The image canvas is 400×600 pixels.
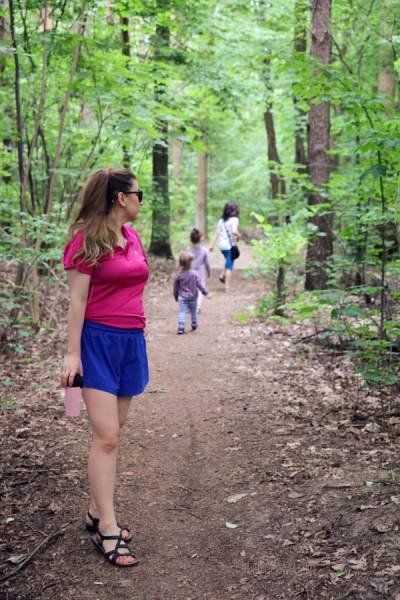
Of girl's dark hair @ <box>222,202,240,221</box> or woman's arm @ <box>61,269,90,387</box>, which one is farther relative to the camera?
girl's dark hair @ <box>222,202,240,221</box>

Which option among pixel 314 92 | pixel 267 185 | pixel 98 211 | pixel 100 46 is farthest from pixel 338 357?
pixel 267 185

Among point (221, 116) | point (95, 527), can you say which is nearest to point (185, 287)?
point (95, 527)

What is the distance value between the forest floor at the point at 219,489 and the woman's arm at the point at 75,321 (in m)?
1.16

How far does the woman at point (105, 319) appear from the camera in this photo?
3.05m

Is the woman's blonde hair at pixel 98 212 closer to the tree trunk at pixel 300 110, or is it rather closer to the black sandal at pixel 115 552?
the black sandal at pixel 115 552

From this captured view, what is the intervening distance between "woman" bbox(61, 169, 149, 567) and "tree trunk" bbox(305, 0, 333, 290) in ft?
19.4

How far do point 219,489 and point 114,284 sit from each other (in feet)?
6.42

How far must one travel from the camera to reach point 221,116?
Result: 59.9ft

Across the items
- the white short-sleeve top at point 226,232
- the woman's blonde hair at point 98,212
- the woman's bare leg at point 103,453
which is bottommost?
the woman's bare leg at point 103,453

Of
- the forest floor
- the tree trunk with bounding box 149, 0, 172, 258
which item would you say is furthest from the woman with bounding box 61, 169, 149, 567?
the tree trunk with bounding box 149, 0, 172, 258

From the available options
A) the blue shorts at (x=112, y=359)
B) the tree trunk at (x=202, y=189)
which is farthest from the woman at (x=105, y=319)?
the tree trunk at (x=202, y=189)

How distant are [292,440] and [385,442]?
793 millimetres

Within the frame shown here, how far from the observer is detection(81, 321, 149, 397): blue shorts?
312 cm

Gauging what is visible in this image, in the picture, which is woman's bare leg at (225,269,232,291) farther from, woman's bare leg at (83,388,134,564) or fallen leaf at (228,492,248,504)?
woman's bare leg at (83,388,134,564)
